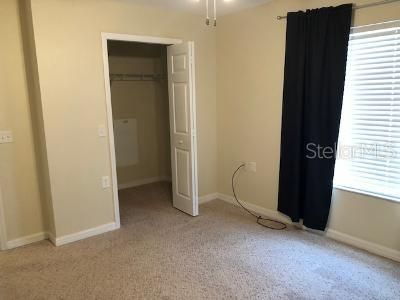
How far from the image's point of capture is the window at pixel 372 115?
2807 mm

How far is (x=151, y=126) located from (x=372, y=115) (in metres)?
3.60

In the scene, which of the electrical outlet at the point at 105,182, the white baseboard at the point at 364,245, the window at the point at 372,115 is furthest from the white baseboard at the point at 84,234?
the window at the point at 372,115

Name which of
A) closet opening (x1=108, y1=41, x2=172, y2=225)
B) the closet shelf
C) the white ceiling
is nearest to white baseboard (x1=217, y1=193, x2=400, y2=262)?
closet opening (x1=108, y1=41, x2=172, y2=225)

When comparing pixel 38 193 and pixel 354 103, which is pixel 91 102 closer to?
pixel 38 193

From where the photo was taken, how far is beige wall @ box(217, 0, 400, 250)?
9.98ft

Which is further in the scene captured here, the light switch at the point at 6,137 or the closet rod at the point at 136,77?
the closet rod at the point at 136,77

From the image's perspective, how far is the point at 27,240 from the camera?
3396 mm

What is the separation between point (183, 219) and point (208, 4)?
8.33 ft

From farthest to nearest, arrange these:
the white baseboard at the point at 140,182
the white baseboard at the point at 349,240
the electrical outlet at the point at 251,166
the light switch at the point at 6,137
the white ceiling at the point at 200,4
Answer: the white baseboard at the point at 140,182, the electrical outlet at the point at 251,166, the white ceiling at the point at 200,4, the light switch at the point at 6,137, the white baseboard at the point at 349,240

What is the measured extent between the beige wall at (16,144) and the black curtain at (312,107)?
269 centimetres

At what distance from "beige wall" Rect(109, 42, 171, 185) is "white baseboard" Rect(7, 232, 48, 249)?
75.8 inches

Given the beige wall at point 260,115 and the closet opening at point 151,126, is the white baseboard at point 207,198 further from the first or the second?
the closet opening at point 151,126

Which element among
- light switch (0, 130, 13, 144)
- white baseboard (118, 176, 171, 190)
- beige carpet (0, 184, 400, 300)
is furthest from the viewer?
white baseboard (118, 176, 171, 190)

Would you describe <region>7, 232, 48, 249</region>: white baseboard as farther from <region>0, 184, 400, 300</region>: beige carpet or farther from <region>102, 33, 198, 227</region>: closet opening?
<region>102, 33, 198, 227</region>: closet opening
